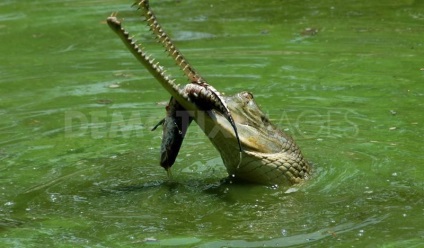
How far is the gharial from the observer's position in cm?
588

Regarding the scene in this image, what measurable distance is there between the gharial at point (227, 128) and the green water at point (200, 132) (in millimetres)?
143

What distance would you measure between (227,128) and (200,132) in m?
1.82

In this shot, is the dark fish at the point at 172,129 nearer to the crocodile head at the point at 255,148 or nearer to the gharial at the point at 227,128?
the gharial at the point at 227,128

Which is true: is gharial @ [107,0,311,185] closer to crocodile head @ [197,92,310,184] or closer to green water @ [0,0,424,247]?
crocodile head @ [197,92,310,184]

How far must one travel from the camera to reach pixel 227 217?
599 centimetres

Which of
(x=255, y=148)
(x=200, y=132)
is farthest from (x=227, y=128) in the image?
(x=200, y=132)

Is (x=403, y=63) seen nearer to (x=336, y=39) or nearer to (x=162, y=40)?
(x=336, y=39)

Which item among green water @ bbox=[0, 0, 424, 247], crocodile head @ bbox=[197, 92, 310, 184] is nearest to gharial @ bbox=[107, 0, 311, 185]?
crocodile head @ bbox=[197, 92, 310, 184]

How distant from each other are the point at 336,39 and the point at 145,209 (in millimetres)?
5212

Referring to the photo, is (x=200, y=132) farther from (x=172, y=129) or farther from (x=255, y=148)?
(x=172, y=129)

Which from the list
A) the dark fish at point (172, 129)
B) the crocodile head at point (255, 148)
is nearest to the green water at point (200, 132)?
the crocodile head at point (255, 148)

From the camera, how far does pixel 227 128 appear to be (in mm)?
6168

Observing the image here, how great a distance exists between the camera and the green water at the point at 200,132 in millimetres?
5793

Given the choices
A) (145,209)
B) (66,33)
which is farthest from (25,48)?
(145,209)
